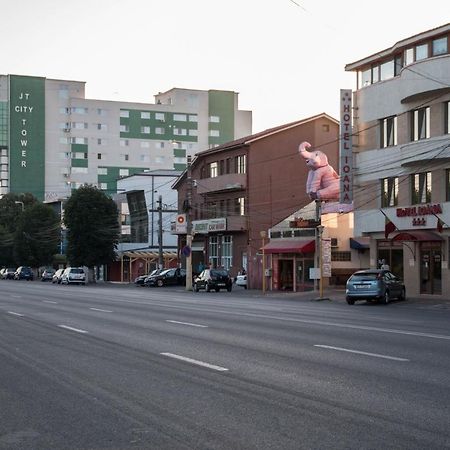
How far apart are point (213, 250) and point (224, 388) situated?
183 feet

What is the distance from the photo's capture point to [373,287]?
3312 centimetres

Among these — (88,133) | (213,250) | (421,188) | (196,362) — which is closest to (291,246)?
(421,188)

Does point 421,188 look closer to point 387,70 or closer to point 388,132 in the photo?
point 388,132

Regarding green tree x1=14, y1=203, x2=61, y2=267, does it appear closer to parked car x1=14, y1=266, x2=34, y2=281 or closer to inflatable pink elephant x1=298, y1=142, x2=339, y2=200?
parked car x1=14, y1=266, x2=34, y2=281

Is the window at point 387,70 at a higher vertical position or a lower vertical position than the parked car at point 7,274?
higher

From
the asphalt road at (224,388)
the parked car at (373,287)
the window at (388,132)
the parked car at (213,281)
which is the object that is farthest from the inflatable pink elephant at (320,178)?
the asphalt road at (224,388)

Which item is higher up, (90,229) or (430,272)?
(90,229)

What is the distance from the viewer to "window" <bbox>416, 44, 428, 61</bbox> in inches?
1485

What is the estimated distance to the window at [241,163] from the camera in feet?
200

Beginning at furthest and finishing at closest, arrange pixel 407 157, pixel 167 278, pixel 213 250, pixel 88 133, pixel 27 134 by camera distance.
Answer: pixel 88 133
pixel 27 134
pixel 213 250
pixel 167 278
pixel 407 157

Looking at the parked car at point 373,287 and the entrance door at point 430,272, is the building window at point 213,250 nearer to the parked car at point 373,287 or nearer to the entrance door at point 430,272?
the entrance door at point 430,272

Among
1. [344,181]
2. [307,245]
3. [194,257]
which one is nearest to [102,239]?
[194,257]

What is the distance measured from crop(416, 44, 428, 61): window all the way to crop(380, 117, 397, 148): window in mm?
3342

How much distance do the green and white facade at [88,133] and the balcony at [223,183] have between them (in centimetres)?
5979
